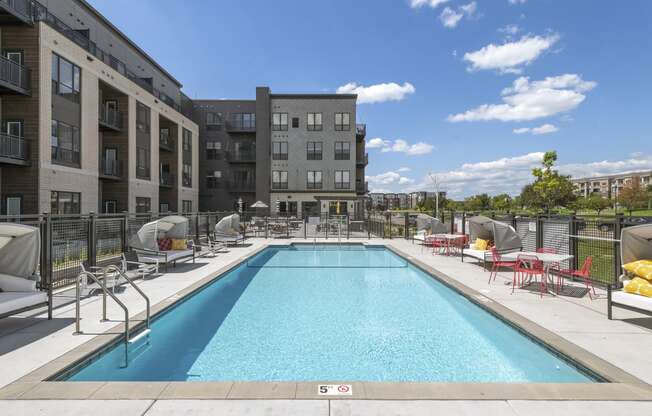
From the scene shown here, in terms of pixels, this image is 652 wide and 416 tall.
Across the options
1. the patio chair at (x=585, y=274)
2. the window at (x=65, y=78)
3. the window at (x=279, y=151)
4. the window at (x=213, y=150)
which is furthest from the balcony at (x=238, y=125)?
the patio chair at (x=585, y=274)

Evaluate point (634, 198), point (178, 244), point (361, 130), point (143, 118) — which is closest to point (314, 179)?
point (361, 130)

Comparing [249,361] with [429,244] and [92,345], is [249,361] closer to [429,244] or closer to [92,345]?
[92,345]

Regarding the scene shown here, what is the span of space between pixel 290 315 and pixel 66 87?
63.7ft

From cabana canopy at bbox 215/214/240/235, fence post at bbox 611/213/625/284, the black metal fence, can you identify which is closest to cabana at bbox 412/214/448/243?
the black metal fence

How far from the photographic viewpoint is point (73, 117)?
61.5 ft

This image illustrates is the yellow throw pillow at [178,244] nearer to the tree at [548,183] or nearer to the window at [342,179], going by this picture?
the window at [342,179]

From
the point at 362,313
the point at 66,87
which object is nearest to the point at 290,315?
the point at 362,313

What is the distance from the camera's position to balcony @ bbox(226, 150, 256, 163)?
4059 cm

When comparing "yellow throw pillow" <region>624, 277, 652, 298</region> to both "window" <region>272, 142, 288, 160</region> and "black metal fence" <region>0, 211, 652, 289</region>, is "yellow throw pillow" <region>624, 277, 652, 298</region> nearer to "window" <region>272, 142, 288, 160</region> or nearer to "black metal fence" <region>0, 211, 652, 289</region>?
"black metal fence" <region>0, 211, 652, 289</region>

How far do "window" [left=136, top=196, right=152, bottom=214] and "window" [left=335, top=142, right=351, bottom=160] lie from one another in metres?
20.3

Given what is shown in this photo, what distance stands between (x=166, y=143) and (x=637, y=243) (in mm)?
32906

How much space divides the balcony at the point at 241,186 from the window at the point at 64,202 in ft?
71.1

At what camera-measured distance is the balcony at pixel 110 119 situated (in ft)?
72.9

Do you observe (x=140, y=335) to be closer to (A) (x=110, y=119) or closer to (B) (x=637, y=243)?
(B) (x=637, y=243)
